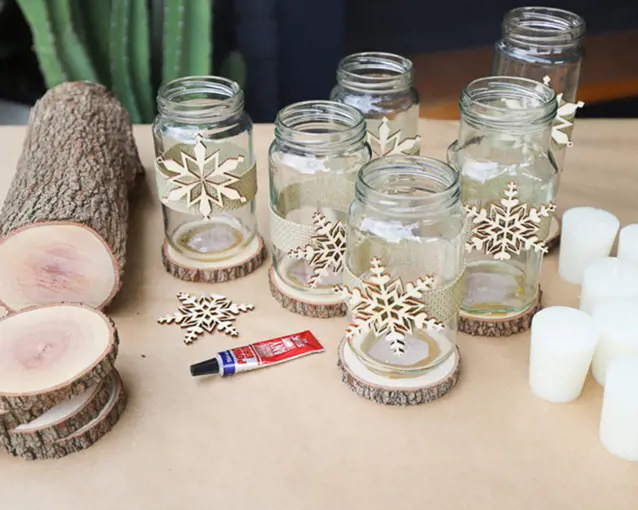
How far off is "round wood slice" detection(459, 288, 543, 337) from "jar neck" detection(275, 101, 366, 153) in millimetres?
278

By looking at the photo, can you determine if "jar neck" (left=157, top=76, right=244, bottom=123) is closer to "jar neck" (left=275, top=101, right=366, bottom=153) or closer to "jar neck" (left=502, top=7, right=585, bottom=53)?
"jar neck" (left=275, top=101, right=366, bottom=153)

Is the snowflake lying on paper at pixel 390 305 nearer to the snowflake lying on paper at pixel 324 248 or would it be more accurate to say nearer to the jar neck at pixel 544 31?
the snowflake lying on paper at pixel 324 248

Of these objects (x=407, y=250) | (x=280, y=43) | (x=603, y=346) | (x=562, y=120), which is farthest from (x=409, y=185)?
(x=280, y=43)

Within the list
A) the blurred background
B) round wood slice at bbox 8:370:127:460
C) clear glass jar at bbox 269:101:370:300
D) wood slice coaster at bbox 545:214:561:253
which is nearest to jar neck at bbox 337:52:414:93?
clear glass jar at bbox 269:101:370:300

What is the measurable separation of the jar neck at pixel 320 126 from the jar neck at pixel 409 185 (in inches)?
4.3

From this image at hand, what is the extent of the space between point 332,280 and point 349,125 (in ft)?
0.71

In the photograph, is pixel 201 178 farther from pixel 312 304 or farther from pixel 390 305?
pixel 390 305

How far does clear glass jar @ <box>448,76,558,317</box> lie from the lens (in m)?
0.97

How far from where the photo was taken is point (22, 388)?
0.80 meters

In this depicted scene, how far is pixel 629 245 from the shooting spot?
105cm

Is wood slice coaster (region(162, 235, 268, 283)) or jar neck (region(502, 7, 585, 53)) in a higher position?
jar neck (region(502, 7, 585, 53))

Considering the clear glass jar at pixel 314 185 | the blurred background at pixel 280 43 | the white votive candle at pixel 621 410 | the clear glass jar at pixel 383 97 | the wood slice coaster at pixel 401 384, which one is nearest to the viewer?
the white votive candle at pixel 621 410

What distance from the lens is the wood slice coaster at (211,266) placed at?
1146 mm

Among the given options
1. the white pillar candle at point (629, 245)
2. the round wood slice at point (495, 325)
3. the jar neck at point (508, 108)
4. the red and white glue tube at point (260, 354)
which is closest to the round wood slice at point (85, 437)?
the red and white glue tube at point (260, 354)
